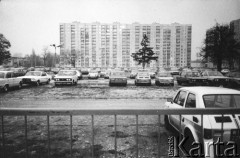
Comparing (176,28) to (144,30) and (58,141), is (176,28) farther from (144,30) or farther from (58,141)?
(58,141)

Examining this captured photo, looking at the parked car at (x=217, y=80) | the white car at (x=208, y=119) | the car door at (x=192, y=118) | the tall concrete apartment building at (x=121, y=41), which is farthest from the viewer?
the tall concrete apartment building at (x=121, y=41)

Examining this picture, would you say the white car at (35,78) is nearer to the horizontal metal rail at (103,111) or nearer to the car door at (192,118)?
the car door at (192,118)

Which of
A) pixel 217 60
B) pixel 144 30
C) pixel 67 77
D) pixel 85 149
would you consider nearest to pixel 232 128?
pixel 85 149

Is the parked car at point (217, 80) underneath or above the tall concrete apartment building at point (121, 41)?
underneath

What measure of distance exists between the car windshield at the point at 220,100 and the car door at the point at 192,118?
0.27 meters

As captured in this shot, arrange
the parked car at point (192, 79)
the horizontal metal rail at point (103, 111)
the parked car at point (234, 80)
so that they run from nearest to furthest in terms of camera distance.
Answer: the horizontal metal rail at point (103, 111) < the parked car at point (234, 80) < the parked car at point (192, 79)

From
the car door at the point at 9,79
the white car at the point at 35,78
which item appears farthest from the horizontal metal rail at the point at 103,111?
the white car at the point at 35,78

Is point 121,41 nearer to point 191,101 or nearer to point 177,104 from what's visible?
point 177,104

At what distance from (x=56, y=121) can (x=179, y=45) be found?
11628cm

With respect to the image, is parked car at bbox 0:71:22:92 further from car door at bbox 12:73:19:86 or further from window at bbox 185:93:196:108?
window at bbox 185:93:196:108

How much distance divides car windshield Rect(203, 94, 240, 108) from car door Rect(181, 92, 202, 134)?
0.27 m

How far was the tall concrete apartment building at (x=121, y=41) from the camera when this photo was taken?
113 metres

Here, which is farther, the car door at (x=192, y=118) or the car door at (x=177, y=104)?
the car door at (x=177, y=104)

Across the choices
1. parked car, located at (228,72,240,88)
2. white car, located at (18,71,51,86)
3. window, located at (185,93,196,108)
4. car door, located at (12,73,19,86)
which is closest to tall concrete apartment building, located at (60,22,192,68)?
white car, located at (18,71,51,86)
